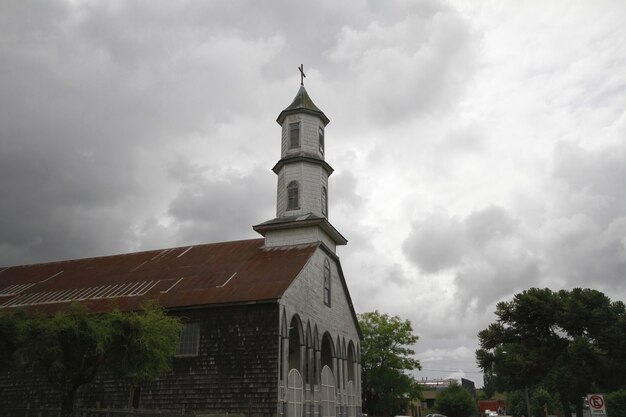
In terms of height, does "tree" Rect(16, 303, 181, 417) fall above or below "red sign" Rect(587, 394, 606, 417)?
above

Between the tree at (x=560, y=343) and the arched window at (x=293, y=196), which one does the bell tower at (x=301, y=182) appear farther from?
the tree at (x=560, y=343)

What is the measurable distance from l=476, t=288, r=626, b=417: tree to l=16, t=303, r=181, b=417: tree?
2146 cm

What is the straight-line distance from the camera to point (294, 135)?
1286 inches

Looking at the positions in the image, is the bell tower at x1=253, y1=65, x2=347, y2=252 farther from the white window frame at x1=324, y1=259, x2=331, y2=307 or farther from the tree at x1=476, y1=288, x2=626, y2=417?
the tree at x1=476, y1=288, x2=626, y2=417

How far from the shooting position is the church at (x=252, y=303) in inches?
898

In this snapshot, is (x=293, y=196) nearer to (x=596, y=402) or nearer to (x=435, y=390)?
(x=596, y=402)

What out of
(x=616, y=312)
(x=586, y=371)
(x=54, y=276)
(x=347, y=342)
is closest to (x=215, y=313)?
(x=347, y=342)

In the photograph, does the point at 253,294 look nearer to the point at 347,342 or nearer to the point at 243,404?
the point at 243,404

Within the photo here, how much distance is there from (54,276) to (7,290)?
2.73 metres

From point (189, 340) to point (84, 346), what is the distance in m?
6.91

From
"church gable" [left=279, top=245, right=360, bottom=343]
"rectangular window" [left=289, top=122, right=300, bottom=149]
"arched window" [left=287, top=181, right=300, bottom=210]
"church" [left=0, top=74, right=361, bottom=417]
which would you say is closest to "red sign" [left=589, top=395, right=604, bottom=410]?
"church" [left=0, top=74, right=361, bottom=417]

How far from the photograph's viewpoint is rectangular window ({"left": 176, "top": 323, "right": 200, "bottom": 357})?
2405cm

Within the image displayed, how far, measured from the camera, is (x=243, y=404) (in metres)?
22.0

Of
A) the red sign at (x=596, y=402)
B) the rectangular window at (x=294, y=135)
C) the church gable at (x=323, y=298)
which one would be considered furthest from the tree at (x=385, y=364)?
the red sign at (x=596, y=402)
